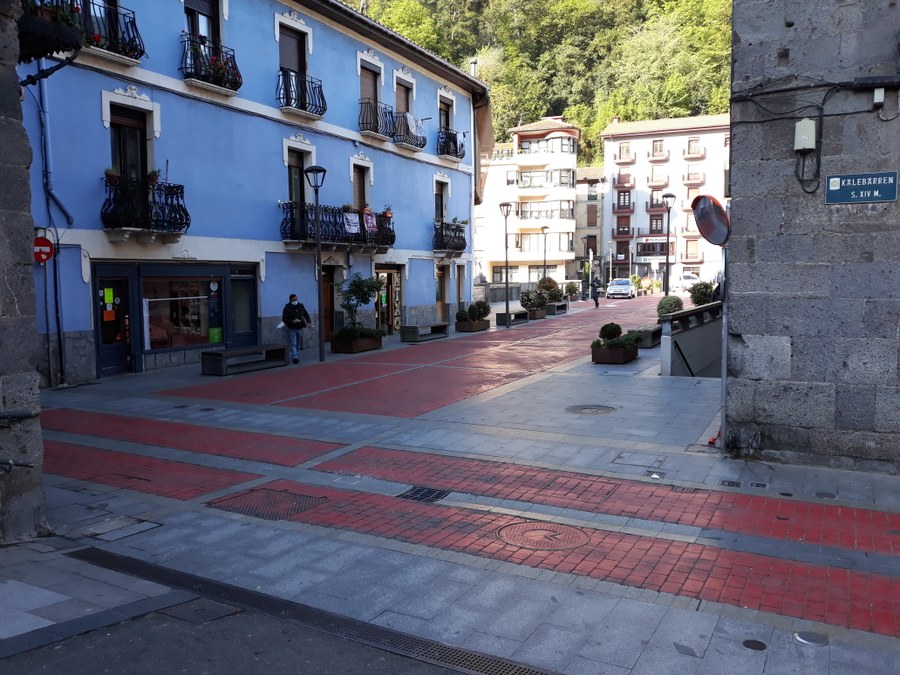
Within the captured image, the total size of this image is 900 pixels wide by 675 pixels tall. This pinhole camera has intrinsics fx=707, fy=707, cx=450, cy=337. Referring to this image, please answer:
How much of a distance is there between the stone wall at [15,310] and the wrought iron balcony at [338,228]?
13920 millimetres

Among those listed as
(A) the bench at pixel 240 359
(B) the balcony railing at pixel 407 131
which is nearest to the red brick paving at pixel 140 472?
(A) the bench at pixel 240 359

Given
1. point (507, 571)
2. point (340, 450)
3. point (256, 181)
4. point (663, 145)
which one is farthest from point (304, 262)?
point (663, 145)

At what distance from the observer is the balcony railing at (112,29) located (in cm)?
1437

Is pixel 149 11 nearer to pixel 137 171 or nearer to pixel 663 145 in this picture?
pixel 137 171

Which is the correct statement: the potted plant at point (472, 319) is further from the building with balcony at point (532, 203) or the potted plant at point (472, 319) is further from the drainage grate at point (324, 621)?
the building with balcony at point (532, 203)

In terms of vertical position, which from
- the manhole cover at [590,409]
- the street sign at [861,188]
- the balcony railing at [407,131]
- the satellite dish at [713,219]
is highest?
the balcony railing at [407,131]

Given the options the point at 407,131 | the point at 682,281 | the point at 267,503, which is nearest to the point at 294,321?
the point at 407,131

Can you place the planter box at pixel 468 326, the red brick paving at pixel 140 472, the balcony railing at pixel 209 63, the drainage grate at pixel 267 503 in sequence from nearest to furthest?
the drainage grate at pixel 267 503 → the red brick paving at pixel 140 472 → the balcony railing at pixel 209 63 → the planter box at pixel 468 326

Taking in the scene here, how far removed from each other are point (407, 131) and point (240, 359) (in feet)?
36.4

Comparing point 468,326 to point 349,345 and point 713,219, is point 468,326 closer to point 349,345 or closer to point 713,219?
point 349,345

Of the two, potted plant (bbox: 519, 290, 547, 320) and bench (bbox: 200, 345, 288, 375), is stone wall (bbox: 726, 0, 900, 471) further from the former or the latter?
potted plant (bbox: 519, 290, 547, 320)

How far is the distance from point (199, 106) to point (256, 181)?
98.4 inches

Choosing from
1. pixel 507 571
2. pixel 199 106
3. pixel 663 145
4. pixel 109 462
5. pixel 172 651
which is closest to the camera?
pixel 172 651

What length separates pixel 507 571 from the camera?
16.8 ft
